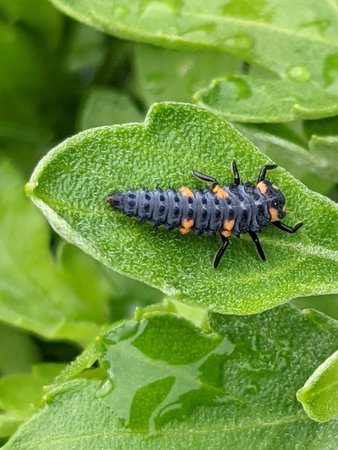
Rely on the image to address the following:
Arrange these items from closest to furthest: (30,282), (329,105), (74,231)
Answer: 1. (74,231)
2. (329,105)
3. (30,282)

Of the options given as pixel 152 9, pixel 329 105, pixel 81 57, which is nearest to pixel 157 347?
pixel 329 105

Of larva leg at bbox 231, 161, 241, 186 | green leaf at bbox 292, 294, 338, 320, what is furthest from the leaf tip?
green leaf at bbox 292, 294, 338, 320

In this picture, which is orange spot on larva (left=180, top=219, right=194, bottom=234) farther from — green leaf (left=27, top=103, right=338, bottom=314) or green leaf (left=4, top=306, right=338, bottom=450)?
green leaf (left=4, top=306, right=338, bottom=450)

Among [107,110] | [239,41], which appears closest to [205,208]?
[239,41]

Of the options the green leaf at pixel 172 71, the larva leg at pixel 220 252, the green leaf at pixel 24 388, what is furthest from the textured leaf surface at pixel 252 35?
the green leaf at pixel 24 388

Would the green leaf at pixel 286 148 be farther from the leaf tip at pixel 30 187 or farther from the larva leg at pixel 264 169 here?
the leaf tip at pixel 30 187

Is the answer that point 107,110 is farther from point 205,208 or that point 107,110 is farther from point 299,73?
point 205,208

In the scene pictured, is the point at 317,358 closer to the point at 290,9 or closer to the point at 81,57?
the point at 290,9
